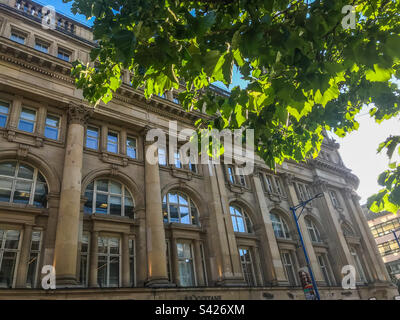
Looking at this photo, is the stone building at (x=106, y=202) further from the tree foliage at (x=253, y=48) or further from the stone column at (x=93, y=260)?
the tree foliage at (x=253, y=48)

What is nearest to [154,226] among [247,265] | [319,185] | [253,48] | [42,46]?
[247,265]

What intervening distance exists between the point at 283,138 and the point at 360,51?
158 inches

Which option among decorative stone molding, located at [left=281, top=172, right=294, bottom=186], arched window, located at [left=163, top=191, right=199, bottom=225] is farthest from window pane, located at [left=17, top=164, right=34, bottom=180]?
decorative stone molding, located at [left=281, top=172, right=294, bottom=186]

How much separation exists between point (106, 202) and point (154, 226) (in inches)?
126

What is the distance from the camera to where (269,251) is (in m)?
22.3

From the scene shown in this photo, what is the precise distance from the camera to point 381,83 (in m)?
4.69

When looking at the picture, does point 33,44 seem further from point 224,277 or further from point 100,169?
point 224,277

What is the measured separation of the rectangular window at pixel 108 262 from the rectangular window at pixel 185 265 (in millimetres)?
4083

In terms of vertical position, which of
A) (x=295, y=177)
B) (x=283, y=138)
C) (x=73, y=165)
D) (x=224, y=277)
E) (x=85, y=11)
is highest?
(x=295, y=177)

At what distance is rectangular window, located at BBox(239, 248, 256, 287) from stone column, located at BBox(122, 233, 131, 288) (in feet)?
30.0

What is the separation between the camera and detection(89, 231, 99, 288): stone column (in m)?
14.2

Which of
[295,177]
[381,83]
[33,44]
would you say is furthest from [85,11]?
[295,177]

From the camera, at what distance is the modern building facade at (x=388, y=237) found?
5600 cm

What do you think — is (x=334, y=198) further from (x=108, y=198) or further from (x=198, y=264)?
(x=108, y=198)
